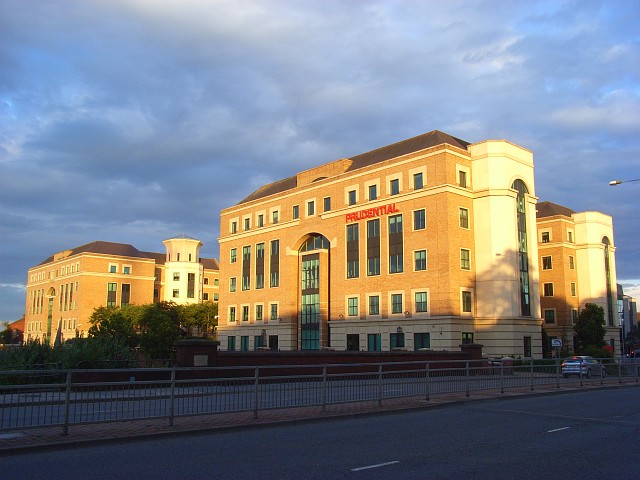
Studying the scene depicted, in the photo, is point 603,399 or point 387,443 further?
point 603,399

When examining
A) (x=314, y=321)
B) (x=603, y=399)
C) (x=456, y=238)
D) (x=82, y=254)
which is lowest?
(x=603, y=399)

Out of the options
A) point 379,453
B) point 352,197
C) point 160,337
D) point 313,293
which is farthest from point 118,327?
point 379,453

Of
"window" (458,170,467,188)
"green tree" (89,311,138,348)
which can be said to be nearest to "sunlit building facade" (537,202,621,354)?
"window" (458,170,467,188)

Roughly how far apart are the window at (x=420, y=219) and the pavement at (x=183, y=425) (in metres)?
31.6

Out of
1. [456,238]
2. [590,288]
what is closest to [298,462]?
[456,238]

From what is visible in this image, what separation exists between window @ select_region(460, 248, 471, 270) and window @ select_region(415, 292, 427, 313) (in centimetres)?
377

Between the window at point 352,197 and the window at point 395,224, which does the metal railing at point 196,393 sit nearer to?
the window at point 395,224

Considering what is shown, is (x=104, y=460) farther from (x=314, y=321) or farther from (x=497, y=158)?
(x=314, y=321)

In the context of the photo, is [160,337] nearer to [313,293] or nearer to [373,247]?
[313,293]

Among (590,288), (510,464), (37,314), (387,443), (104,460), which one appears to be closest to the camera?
(510,464)

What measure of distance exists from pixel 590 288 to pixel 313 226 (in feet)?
117

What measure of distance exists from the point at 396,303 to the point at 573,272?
108ft

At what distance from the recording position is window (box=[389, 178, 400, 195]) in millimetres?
52688

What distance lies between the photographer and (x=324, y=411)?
15.3 m
